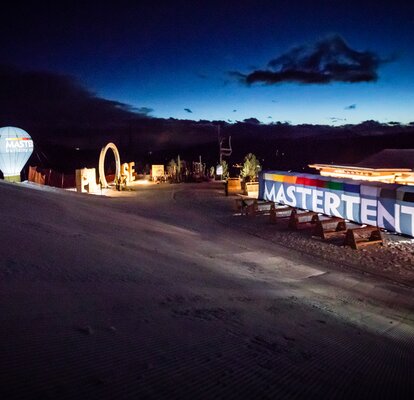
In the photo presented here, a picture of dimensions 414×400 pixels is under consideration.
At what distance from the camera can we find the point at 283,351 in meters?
5.52

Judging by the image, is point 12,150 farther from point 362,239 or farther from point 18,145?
point 362,239

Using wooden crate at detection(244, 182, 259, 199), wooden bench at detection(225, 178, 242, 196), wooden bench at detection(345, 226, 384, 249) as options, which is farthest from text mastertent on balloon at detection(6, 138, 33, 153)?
wooden bench at detection(345, 226, 384, 249)

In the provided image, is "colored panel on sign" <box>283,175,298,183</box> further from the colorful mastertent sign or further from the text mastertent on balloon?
the text mastertent on balloon

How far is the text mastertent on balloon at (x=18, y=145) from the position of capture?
2820 cm

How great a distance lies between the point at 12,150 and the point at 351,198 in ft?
75.6

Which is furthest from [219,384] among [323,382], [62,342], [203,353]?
[62,342]

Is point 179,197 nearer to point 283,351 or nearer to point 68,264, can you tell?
point 68,264

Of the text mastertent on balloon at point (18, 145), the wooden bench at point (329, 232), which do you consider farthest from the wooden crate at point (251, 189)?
the text mastertent on balloon at point (18, 145)

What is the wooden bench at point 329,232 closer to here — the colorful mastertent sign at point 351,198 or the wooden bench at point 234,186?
the colorful mastertent sign at point 351,198

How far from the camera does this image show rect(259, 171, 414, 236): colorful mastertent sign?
14.4m

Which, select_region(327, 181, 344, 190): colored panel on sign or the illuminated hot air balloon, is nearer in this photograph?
select_region(327, 181, 344, 190): colored panel on sign

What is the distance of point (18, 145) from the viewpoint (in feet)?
94.1

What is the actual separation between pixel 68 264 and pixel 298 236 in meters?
10.6

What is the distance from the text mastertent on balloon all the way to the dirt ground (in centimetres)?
1638
